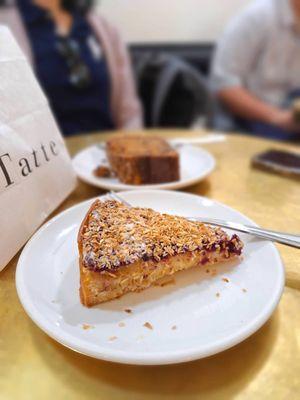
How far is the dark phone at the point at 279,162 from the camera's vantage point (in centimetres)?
102

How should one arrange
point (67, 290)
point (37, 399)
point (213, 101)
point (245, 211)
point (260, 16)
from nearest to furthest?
1. point (37, 399)
2. point (67, 290)
3. point (245, 211)
4. point (260, 16)
5. point (213, 101)

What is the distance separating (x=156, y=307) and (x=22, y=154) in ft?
1.25

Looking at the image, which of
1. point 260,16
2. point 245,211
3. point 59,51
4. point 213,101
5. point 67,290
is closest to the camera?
point 67,290

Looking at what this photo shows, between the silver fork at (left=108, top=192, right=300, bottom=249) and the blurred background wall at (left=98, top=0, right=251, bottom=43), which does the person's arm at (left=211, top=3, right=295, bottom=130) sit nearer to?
the blurred background wall at (left=98, top=0, right=251, bottom=43)

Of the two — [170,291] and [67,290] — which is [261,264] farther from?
[67,290]

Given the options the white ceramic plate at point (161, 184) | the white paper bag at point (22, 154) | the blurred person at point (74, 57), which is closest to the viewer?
the white paper bag at point (22, 154)

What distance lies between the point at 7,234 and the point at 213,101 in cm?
167

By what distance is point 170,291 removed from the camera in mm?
581

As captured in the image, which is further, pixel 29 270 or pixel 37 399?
pixel 29 270

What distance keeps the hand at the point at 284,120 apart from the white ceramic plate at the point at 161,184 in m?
0.80

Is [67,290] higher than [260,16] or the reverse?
the reverse

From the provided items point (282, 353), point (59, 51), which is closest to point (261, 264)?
point (282, 353)

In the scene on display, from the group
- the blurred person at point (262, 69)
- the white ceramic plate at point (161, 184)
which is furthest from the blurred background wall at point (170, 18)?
the white ceramic plate at point (161, 184)

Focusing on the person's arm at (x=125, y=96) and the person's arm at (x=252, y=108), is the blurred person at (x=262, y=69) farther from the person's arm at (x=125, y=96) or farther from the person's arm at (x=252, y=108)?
the person's arm at (x=125, y=96)
